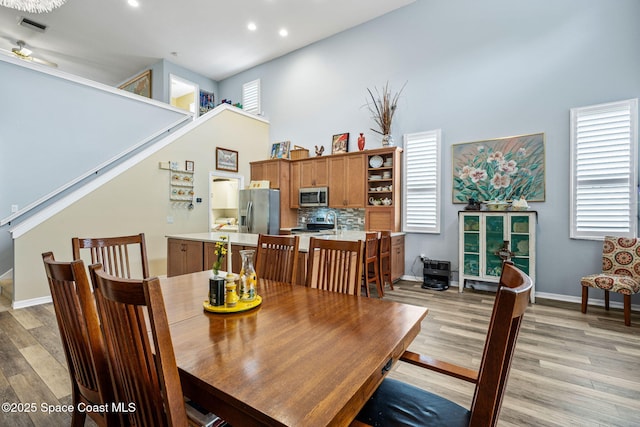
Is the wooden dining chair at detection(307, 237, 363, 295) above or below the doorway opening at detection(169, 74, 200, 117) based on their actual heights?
below

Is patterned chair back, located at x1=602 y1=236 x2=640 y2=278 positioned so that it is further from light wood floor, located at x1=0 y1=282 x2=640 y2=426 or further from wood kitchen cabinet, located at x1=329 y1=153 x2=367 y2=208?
wood kitchen cabinet, located at x1=329 y1=153 x2=367 y2=208

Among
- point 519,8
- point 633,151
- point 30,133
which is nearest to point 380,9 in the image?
point 519,8

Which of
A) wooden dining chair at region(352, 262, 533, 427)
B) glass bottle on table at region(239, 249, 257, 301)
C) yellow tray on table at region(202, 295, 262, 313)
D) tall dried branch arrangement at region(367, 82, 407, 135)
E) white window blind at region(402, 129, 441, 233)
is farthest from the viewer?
tall dried branch arrangement at region(367, 82, 407, 135)

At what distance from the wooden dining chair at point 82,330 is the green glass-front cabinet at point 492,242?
438cm

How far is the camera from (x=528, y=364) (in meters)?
2.38

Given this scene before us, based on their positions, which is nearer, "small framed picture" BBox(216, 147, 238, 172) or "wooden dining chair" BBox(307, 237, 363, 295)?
"wooden dining chair" BBox(307, 237, 363, 295)

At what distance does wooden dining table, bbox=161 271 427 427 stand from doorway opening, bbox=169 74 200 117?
683 centimetres

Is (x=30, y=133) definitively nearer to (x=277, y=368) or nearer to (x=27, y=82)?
(x=27, y=82)

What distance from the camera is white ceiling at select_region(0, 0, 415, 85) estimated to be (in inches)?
217

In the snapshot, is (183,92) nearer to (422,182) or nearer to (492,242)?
(422,182)

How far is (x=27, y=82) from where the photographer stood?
461 centimetres

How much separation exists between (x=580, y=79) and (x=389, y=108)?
2649 mm

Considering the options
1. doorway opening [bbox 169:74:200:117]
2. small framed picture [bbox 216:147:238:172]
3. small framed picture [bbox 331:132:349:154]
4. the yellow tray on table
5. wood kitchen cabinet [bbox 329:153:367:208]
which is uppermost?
doorway opening [bbox 169:74:200:117]

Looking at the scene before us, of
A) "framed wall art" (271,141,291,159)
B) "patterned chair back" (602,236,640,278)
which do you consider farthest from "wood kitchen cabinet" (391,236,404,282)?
"framed wall art" (271,141,291,159)
